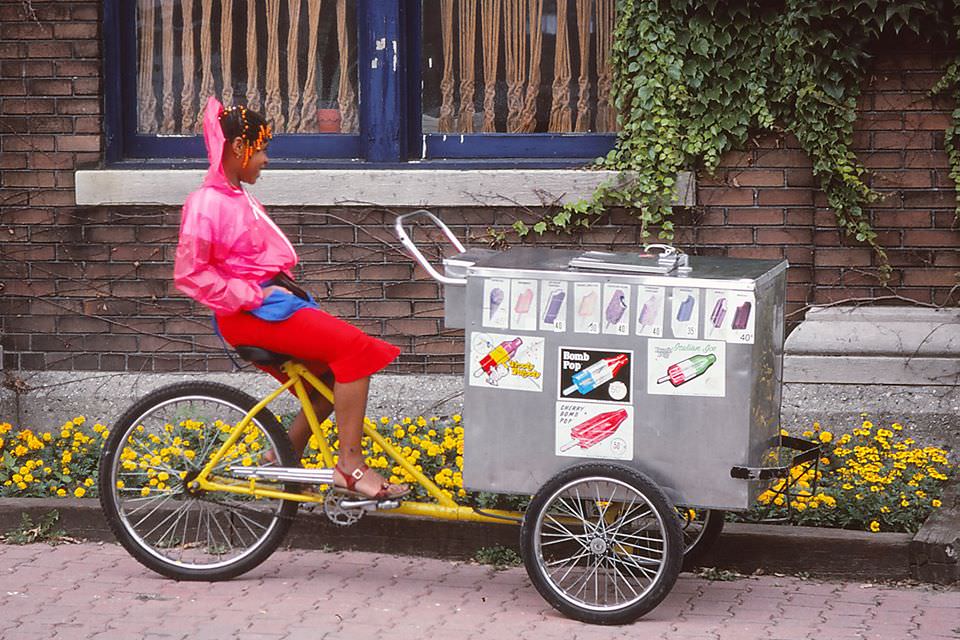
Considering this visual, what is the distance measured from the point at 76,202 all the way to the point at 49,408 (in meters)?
1.16

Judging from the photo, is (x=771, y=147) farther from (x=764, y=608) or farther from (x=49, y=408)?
(x=49, y=408)

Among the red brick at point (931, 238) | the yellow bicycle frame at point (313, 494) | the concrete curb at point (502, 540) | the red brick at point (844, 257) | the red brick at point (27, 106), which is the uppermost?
the red brick at point (27, 106)

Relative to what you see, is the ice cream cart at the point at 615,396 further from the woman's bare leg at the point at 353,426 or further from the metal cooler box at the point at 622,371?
the woman's bare leg at the point at 353,426

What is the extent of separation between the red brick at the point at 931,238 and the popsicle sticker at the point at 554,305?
289 centimetres

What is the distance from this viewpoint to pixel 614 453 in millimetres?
5141

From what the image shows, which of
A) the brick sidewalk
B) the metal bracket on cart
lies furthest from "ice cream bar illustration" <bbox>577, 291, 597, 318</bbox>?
the brick sidewalk

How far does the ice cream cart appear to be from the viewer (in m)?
4.98

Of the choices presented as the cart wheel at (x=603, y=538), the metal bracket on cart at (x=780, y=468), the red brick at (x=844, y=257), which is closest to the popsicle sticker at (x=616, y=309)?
the cart wheel at (x=603, y=538)

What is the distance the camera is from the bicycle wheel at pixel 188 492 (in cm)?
558

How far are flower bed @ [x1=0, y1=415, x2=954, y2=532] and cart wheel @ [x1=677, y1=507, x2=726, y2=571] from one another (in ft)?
0.92

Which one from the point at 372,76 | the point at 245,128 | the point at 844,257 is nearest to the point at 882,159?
the point at 844,257

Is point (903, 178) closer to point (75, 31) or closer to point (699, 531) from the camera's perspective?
point (699, 531)

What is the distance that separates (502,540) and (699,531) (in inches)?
33.0

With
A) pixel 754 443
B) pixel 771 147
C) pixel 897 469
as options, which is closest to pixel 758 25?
pixel 771 147
